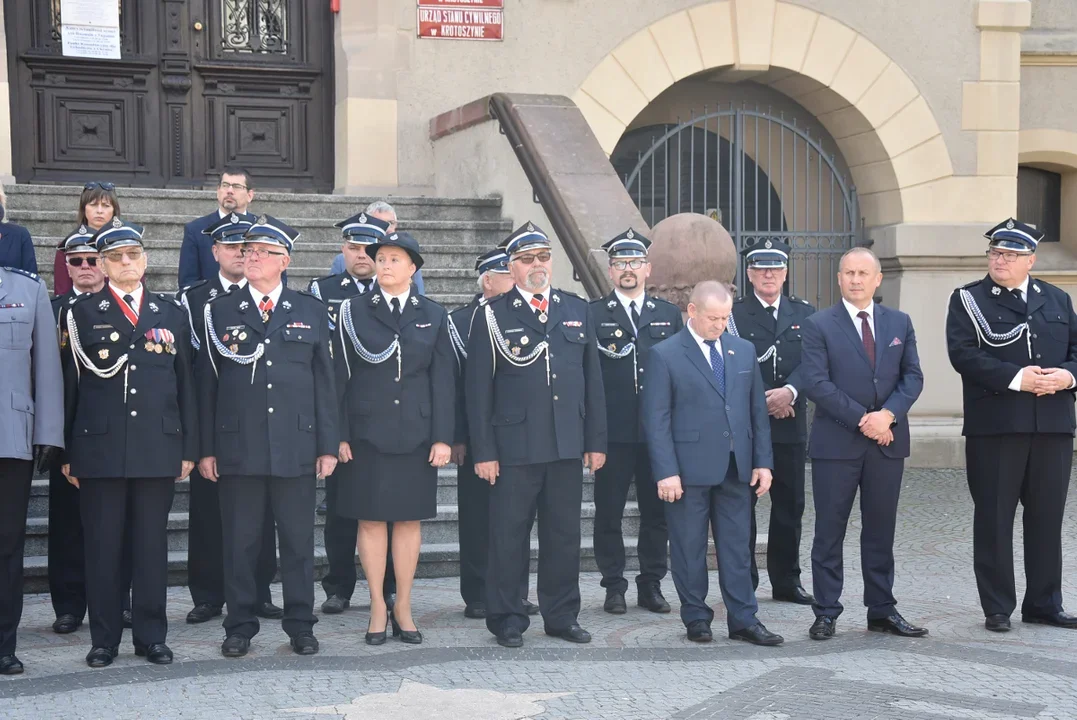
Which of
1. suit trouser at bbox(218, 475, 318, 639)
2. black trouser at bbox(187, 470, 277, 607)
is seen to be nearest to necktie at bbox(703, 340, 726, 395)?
suit trouser at bbox(218, 475, 318, 639)

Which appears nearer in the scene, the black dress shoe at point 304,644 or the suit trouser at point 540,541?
the black dress shoe at point 304,644

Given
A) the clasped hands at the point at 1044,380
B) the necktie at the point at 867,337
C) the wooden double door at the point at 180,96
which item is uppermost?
the wooden double door at the point at 180,96

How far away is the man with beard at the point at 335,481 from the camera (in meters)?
7.61

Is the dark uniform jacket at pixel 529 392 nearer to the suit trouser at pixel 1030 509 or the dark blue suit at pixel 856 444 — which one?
the dark blue suit at pixel 856 444

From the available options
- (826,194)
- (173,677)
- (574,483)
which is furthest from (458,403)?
(826,194)

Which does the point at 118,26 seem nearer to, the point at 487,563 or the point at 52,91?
the point at 52,91

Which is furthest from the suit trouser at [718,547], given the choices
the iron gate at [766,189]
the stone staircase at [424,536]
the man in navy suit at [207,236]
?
the iron gate at [766,189]

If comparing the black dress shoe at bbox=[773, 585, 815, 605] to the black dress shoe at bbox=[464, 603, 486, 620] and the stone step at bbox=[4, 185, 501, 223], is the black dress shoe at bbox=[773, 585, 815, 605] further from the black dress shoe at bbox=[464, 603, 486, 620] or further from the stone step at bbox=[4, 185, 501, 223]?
the stone step at bbox=[4, 185, 501, 223]

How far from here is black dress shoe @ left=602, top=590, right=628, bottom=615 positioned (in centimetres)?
765

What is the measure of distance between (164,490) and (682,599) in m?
2.44

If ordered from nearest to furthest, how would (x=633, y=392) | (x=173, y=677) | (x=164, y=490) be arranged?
(x=173, y=677) → (x=164, y=490) → (x=633, y=392)

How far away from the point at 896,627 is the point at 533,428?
1.97m

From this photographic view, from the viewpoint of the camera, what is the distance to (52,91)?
1221cm

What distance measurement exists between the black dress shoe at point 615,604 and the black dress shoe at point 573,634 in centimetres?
54
